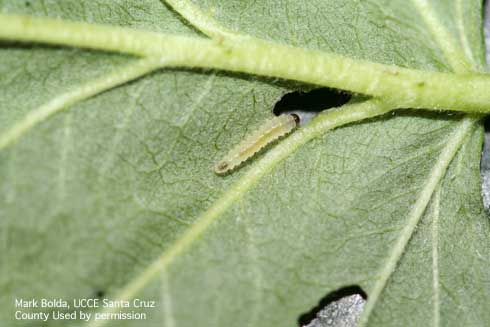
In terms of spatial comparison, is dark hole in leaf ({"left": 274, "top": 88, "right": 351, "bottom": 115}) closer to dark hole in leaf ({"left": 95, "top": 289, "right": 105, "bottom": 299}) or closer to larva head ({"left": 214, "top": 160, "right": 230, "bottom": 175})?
larva head ({"left": 214, "top": 160, "right": 230, "bottom": 175})

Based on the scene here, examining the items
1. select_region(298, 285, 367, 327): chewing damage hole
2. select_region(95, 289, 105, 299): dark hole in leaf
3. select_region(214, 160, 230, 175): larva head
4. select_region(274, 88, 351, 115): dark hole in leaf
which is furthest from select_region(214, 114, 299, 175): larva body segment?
select_region(298, 285, 367, 327): chewing damage hole

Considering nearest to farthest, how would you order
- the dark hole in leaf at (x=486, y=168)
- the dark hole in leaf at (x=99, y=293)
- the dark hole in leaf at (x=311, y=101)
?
the dark hole in leaf at (x=99, y=293) → the dark hole in leaf at (x=311, y=101) → the dark hole in leaf at (x=486, y=168)

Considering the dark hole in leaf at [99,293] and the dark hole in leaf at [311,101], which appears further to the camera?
the dark hole in leaf at [311,101]

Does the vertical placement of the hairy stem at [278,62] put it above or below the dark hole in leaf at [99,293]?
above

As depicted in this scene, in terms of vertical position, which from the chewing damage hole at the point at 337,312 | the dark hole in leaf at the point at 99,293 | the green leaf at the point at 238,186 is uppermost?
the green leaf at the point at 238,186

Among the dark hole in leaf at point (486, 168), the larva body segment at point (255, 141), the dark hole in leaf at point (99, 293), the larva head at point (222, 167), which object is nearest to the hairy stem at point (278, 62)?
the larva body segment at point (255, 141)

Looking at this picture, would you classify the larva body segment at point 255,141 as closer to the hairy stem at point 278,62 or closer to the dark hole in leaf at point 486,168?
the hairy stem at point 278,62

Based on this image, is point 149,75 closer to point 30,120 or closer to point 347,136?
point 30,120
